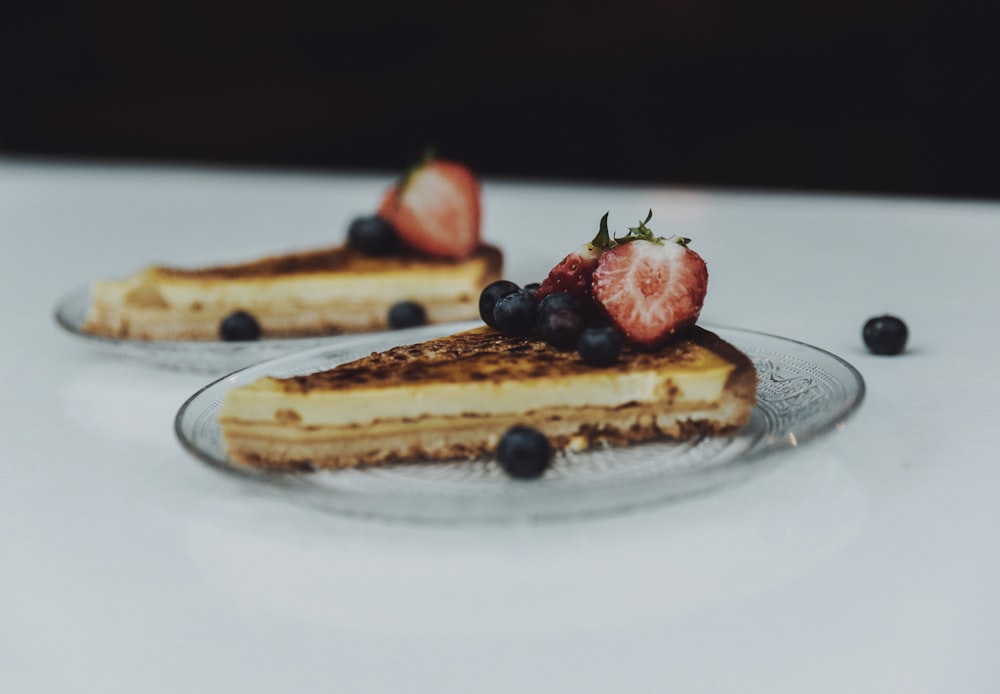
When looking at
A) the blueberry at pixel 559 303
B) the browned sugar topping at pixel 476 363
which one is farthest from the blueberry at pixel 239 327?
the blueberry at pixel 559 303

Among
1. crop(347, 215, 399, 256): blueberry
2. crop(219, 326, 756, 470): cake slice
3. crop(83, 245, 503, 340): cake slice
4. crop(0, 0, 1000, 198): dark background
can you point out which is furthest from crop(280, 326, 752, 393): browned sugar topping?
crop(0, 0, 1000, 198): dark background

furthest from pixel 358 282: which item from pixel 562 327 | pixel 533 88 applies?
pixel 533 88

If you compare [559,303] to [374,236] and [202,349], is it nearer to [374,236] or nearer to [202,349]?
[202,349]

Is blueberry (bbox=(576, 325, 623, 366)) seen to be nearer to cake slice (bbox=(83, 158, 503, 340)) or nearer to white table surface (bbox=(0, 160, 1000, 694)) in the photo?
white table surface (bbox=(0, 160, 1000, 694))

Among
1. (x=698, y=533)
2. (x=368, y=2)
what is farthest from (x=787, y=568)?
(x=368, y=2)

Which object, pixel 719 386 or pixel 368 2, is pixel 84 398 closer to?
pixel 719 386

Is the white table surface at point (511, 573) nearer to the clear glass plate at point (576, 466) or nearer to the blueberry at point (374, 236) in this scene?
the clear glass plate at point (576, 466)
